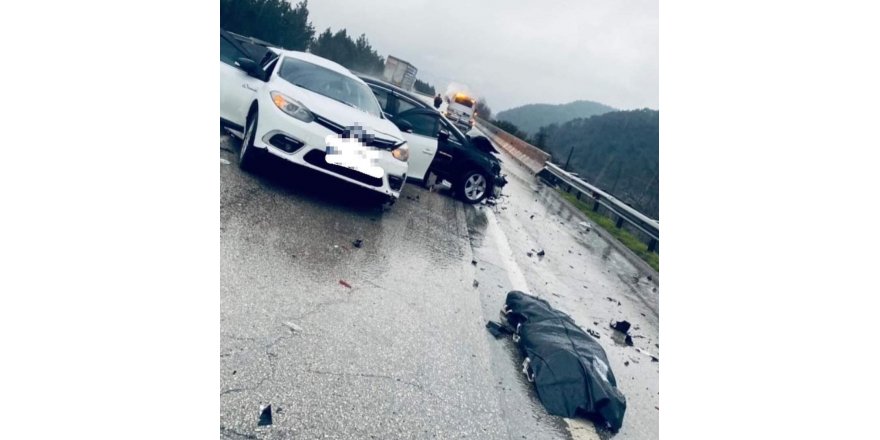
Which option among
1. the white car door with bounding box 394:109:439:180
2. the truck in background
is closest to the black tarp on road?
the white car door with bounding box 394:109:439:180

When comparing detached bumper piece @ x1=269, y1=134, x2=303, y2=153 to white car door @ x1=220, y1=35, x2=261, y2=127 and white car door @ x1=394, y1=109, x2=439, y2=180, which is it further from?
white car door @ x1=394, y1=109, x2=439, y2=180

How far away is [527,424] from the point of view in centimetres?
280

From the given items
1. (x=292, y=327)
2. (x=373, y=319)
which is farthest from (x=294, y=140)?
(x=292, y=327)

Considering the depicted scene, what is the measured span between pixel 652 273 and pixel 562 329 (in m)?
4.98

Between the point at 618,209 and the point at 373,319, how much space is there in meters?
8.96

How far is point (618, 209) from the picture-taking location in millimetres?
11289

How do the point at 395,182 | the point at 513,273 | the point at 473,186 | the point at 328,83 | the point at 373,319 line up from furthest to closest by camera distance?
the point at 473,186
the point at 328,83
the point at 395,182
the point at 513,273
the point at 373,319

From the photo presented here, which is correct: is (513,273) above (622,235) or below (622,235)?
above

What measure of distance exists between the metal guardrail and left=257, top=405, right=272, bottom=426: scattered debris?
5.55 m

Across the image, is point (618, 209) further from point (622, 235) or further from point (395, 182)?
point (395, 182)

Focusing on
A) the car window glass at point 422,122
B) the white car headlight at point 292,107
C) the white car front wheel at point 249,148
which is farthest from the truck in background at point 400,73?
the white car headlight at point 292,107

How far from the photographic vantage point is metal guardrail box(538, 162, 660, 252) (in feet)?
31.4
